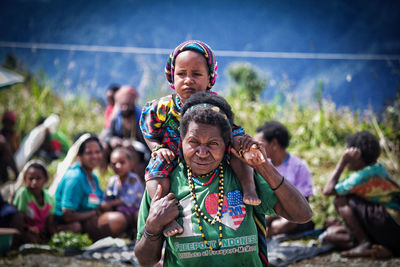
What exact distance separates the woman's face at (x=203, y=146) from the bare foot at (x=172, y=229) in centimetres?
34

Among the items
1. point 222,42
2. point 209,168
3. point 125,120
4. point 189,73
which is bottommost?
point 209,168

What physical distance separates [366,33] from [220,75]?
303 centimetres

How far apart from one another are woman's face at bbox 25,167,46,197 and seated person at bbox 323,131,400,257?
12.6ft

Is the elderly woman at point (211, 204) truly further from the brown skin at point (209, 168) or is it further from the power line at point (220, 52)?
the power line at point (220, 52)

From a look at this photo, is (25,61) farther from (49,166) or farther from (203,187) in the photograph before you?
(203,187)

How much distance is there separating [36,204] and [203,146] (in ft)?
12.6

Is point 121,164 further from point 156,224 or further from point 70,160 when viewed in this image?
point 156,224

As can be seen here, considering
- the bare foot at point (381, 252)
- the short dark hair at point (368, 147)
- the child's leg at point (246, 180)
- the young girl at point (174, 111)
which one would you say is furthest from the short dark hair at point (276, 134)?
the child's leg at point (246, 180)

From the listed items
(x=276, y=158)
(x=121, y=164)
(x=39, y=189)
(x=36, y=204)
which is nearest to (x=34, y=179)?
(x=39, y=189)

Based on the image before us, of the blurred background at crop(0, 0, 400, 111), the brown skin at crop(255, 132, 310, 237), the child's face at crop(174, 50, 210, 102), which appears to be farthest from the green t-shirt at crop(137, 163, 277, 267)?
the blurred background at crop(0, 0, 400, 111)

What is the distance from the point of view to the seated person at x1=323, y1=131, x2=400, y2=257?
464cm

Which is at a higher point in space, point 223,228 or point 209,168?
point 209,168

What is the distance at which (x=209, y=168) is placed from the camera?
7.88 ft

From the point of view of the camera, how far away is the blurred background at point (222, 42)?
7766mm
